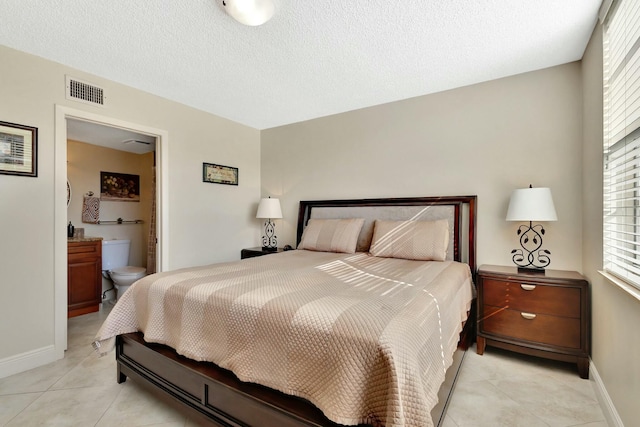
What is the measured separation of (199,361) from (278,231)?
290 cm

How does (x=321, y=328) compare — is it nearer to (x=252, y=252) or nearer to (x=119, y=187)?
(x=252, y=252)

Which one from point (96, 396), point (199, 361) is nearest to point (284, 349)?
point (199, 361)

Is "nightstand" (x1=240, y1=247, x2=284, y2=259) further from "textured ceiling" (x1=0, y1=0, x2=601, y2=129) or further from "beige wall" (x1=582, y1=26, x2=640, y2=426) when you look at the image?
"beige wall" (x1=582, y1=26, x2=640, y2=426)

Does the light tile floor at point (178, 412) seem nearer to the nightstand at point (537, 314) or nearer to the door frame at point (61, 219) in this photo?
the nightstand at point (537, 314)

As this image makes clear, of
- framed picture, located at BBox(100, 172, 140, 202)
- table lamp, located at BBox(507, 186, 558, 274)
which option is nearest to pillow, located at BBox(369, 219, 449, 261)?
table lamp, located at BBox(507, 186, 558, 274)

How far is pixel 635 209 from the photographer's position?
157 cm

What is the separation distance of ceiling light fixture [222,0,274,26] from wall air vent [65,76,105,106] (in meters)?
1.75

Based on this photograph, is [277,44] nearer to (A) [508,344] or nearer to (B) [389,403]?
(B) [389,403]

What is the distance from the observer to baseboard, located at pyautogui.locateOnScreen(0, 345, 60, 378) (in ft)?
7.36

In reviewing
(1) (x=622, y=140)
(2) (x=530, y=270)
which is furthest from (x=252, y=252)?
(1) (x=622, y=140)

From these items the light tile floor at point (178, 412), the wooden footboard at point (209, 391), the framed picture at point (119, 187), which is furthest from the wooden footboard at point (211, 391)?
the framed picture at point (119, 187)

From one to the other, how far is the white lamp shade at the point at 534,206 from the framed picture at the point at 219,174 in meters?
3.35

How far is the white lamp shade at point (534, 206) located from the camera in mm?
2375

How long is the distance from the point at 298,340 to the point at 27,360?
2562 mm
